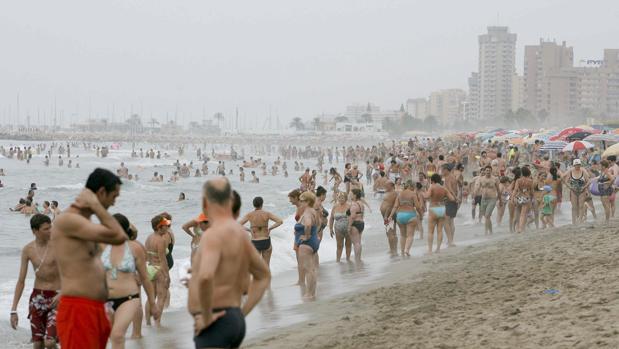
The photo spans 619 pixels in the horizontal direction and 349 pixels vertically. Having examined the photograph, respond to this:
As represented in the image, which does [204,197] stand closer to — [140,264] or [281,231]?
[140,264]

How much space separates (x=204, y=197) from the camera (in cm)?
445

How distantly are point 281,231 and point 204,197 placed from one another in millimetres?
16365

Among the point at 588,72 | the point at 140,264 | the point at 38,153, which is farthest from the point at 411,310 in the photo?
the point at 588,72

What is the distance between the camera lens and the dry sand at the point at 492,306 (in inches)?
268

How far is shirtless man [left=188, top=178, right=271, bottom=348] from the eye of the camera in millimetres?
4332

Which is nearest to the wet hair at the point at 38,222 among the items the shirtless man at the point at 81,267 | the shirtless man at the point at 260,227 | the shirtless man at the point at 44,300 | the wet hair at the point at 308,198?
the shirtless man at the point at 44,300

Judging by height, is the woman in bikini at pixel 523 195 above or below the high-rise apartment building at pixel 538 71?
below

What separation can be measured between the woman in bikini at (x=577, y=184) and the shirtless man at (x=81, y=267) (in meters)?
12.9

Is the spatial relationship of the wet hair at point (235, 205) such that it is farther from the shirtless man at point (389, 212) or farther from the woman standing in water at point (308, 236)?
the shirtless man at point (389, 212)

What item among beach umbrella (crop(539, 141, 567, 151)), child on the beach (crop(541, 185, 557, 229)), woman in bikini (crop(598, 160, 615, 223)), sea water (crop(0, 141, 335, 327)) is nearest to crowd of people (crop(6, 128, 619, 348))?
sea water (crop(0, 141, 335, 327))

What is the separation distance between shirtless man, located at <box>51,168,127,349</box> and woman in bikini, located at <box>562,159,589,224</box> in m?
12.9

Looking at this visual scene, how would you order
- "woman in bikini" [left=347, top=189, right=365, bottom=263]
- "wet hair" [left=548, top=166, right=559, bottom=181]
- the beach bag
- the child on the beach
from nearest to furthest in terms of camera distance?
"woman in bikini" [left=347, top=189, right=365, bottom=263] → the beach bag → the child on the beach → "wet hair" [left=548, top=166, right=559, bottom=181]

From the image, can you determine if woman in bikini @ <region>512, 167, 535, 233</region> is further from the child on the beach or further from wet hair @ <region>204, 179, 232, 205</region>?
wet hair @ <region>204, 179, 232, 205</region>

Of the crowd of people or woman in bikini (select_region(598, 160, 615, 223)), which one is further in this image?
woman in bikini (select_region(598, 160, 615, 223))
